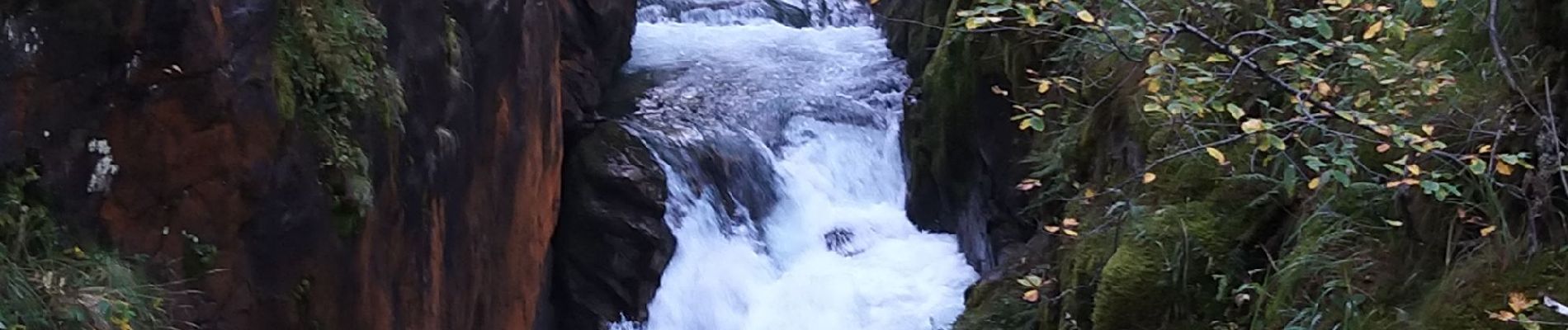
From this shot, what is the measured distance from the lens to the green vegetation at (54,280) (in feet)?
9.25

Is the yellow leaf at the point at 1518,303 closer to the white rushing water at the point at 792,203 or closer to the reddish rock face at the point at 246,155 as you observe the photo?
the reddish rock face at the point at 246,155

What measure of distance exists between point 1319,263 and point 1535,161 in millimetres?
714

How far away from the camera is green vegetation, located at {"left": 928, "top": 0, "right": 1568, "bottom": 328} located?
2.94 meters

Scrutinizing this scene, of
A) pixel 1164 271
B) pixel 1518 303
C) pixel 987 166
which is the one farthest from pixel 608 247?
pixel 1518 303

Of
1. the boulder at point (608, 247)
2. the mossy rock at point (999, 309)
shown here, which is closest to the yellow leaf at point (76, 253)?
the mossy rock at point (999, 309)

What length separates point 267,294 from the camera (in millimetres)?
3857

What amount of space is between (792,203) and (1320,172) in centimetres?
652

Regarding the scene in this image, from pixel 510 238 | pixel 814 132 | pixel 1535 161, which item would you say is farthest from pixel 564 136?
pixel 1535 161

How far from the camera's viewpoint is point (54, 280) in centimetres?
295

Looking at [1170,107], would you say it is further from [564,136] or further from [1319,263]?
[564,136]

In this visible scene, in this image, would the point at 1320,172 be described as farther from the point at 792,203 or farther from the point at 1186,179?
the point at 792,203

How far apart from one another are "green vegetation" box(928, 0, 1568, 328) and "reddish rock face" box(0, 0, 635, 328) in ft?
6.38

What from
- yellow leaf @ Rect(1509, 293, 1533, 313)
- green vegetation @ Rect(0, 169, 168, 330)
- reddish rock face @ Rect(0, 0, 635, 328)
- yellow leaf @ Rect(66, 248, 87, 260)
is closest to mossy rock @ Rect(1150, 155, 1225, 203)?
yellow leaf @ Rect(1509, 293, 1533, 313)

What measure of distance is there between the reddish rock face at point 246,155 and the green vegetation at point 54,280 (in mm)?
73
